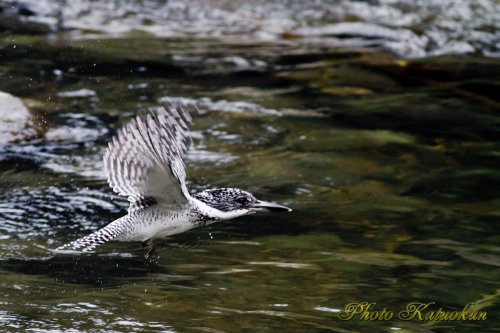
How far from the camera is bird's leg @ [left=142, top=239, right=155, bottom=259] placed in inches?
248

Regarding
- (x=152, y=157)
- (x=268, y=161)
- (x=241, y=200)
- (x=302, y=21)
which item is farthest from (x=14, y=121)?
(x=302, y=21)

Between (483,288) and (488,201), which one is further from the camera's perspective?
(488,201)

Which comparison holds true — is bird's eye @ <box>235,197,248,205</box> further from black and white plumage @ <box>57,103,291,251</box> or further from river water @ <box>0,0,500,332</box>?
river water @ <box>0,0,500,332</box>

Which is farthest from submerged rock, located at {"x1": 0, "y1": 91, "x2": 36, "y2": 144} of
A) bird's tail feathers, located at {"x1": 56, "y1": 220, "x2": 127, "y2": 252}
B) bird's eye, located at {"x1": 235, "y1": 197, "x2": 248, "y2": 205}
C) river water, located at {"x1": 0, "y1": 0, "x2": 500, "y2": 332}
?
bird's eye, located at {"x1": 235, "y1": 197, "x2": 248, "y2": 205}

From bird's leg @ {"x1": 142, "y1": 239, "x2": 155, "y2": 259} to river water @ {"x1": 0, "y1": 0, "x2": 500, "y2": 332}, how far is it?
→ 0.15m

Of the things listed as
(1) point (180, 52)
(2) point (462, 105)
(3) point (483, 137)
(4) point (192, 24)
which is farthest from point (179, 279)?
(4) point (192, 24)

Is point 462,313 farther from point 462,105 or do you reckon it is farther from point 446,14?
point 446,14

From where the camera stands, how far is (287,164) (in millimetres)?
8688

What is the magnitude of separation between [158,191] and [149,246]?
23.6 inches

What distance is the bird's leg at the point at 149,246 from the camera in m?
6.30

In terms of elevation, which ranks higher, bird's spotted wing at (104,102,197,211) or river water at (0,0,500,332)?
bird's spotted wing at (104,102,197,211)

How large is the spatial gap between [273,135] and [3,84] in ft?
10.5

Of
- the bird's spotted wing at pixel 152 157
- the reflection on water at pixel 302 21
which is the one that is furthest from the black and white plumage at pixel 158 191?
the reflection on water at pixel 302 21

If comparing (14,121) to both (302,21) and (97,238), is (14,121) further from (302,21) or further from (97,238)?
(302,21)
